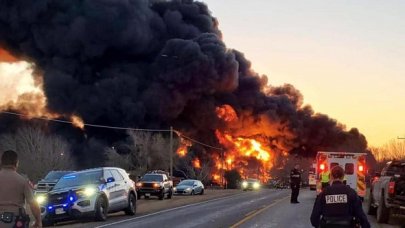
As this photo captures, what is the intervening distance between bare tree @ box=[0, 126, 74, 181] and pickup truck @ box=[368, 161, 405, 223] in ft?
122

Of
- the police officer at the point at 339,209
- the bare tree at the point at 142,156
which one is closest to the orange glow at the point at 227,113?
the bare tree at the point at 142,156

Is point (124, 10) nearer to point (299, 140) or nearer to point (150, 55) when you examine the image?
point (150, 55)

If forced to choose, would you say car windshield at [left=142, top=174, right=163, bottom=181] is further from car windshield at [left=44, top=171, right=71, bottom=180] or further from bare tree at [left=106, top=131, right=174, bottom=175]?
bare tree at [left=106, top=131, right=174, bottom=175]

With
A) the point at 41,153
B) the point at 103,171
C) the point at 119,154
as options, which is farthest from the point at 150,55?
the point at 103,171

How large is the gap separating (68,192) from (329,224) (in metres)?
12.1

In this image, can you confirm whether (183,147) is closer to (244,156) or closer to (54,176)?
(244,156)

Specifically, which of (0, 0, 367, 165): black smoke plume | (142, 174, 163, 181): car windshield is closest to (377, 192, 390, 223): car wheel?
(142, 174, 163, 181): car windshield

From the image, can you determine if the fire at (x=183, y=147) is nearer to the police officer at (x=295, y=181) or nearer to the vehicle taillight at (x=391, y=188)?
the police officer at (x=295, y=181)

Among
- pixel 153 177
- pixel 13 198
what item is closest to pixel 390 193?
pixel 13 198

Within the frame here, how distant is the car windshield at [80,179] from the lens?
18.3m

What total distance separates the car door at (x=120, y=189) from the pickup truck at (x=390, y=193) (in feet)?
26.4

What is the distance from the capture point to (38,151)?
53469 mm

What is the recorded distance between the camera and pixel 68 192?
17.7 m

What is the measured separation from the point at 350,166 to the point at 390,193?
10.3m
